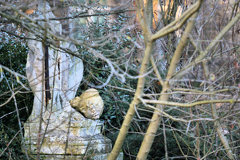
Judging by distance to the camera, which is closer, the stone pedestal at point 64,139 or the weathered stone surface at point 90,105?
the stone pedestal at point 64,139

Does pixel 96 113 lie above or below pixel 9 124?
above

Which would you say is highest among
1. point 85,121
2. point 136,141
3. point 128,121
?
point 128,121

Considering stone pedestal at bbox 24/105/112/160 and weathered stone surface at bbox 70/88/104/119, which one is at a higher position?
weathered stone surface at bbox 70/88/104/119

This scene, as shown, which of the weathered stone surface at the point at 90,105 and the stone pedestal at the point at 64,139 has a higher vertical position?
the weathered stone surface at the point at 90,105

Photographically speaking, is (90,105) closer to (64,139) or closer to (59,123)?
(59,123)

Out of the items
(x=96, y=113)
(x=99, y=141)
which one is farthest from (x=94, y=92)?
(x=99, y=141)

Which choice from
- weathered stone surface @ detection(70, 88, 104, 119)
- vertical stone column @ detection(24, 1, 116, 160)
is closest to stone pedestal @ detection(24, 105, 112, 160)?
vertical stone column @ detection(24, 1, 116, 160)

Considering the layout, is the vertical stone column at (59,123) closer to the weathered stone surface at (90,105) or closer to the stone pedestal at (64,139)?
the stone pedestal at (64,139)

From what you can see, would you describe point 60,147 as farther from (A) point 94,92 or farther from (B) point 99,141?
(A) point 94,92

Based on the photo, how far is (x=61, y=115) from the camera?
501cm

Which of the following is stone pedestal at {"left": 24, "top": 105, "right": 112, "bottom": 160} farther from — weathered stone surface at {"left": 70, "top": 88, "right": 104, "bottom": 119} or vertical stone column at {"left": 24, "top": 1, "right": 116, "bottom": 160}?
weathered stone surface at {"left": 70, "top": 88, "right": 104, "bottom": 119}

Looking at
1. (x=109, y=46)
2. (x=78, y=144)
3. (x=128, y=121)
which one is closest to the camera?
(x=128, y=121)

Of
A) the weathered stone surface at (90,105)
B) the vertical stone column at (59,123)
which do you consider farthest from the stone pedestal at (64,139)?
the weathered stone surface at (90,105)

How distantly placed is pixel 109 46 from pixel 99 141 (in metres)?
2.76
